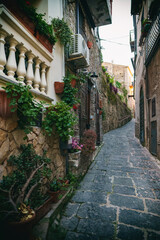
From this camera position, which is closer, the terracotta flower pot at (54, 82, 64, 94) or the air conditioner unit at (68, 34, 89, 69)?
the terracotta flower pot at (54, 82, 64, 94)

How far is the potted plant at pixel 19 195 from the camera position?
53.4 inches

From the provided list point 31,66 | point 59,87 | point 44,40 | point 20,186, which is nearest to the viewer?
point 20,186

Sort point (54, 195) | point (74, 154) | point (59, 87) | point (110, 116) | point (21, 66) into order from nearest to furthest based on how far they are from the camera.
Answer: point (21, 66) → point (54, 195) → point (59, 87) → point (74, 154) → point (110, 116)

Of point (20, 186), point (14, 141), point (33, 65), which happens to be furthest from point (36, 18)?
point (20, 186)

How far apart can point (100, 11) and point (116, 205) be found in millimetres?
6921

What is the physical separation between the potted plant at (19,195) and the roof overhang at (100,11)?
6050 mm

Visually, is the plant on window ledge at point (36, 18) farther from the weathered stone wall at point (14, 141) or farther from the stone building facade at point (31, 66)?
the weathered stone wall at point (14, 141)

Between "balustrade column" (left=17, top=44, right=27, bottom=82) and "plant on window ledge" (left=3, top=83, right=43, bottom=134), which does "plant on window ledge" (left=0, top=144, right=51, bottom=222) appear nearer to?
"plant on window ledge" (left=3, top=83, right=43, bottom=134)

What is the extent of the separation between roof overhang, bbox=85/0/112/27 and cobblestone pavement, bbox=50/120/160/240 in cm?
608

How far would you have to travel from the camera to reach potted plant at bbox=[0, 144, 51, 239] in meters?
1.36

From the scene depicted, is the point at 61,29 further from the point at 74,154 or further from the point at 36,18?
the point at 74,154

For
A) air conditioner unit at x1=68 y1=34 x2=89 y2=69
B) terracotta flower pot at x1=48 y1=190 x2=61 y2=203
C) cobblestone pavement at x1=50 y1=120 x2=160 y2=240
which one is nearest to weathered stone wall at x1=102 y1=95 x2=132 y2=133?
cobblestone pavement at x1=50 y1=120 x2=160 y2=240

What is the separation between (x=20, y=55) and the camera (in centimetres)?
204

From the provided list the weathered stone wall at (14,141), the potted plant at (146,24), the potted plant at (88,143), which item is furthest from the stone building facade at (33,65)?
the potted plant at (146,24)
